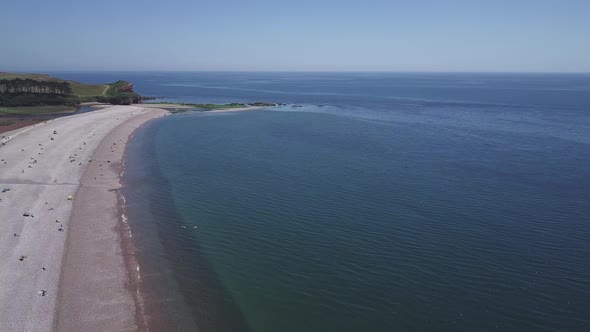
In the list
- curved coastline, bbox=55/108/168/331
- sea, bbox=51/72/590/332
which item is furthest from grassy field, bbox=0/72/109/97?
curved coastline, bbox=55/108/168/331

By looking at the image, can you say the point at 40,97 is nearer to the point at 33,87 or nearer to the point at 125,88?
the point at 33,87

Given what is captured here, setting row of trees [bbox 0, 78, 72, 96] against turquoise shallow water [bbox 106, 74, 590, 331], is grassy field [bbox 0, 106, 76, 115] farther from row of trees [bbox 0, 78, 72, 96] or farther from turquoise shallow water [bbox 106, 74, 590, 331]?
turquoise shallow water [bbox 106, 74, 590, 331]

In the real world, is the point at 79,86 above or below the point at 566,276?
above

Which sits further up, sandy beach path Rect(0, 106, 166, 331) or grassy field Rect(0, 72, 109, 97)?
grassy field Rect(0, 72, 109, 97)

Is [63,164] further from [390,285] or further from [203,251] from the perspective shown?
[390,285]

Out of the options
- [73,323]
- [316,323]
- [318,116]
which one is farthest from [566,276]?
[318,116]

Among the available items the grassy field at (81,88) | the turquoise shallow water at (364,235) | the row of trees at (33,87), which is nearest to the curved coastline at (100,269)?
the turquoise shallow water at (364,235)
